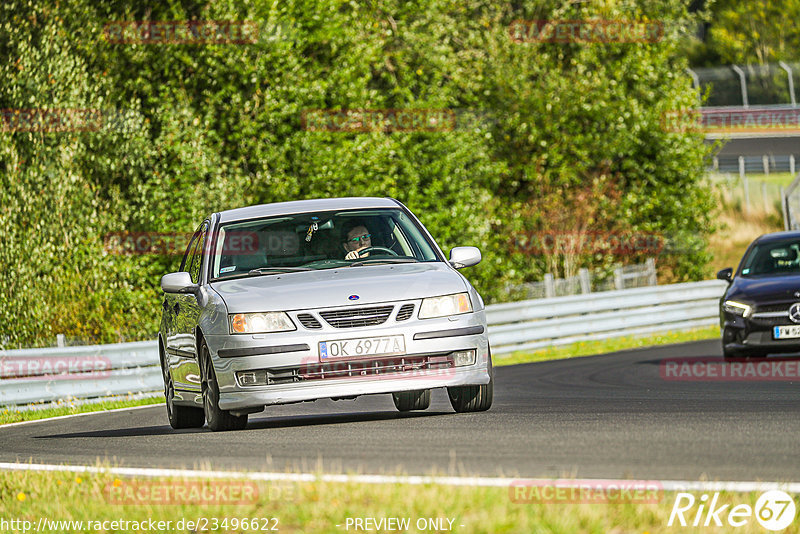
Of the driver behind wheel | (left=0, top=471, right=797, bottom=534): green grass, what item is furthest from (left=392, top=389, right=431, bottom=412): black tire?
(left=0, top=471, right=797, bottom=534): green grass

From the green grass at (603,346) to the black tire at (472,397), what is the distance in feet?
36.2

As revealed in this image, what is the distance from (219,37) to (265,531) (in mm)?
22865

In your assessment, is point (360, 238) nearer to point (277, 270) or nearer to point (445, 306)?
point (277, 270)

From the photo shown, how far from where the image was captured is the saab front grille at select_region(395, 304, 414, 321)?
29.4 feet

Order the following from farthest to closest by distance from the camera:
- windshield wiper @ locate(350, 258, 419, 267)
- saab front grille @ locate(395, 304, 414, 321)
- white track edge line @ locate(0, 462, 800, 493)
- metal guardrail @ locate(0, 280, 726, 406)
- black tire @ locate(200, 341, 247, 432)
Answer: metal guardrail @ locate(0, 280, 726, 406) < windshield wiper @ locate(350, 258, 419, 267) < black tire @ locate(200, 341, 247, 432) < saab front grille @ locate(395, 304, 414, 321) < white track edge line @ locate(0, 462, 800, 493)

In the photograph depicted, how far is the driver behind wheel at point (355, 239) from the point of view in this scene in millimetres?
10005

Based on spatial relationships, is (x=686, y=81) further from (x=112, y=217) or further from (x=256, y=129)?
(x=112, y=217)

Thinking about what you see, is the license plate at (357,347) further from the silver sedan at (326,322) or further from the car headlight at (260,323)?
the car headlight at (260,323)

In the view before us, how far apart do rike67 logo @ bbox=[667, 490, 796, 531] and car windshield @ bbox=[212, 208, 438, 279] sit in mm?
4850

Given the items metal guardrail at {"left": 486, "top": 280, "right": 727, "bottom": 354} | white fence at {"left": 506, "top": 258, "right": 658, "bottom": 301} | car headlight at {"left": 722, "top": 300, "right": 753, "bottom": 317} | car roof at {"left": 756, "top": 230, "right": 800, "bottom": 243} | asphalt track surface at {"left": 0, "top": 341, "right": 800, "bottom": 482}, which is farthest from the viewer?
white fence at {"left": 506, "top": 258, "right": 658, "bottom": 301}

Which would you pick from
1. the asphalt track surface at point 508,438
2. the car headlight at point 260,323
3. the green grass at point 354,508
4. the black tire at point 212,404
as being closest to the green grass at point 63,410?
the asphalt track surface at point 508,438

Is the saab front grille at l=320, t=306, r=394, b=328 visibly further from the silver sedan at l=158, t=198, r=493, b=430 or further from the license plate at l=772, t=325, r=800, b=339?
the license plate at l=772, t=325, r=800, b=339

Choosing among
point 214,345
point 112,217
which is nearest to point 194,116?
point 112,217

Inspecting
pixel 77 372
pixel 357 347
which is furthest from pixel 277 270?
pixel 77 372
